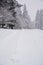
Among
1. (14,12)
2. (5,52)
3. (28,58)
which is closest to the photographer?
(28,58)

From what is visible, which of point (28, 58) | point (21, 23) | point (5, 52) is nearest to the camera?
point (28, 58)

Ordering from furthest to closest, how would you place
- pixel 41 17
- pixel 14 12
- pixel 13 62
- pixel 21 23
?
pixel 21 23, pixel 14 12, pixel 41 17, pixel 13 62

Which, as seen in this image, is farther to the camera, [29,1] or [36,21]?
[36,21]

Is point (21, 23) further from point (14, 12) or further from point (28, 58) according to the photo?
point (28, 58)

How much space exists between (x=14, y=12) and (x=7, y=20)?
0.45 meters

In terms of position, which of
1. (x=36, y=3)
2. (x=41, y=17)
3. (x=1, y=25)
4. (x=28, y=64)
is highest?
(x=36, y=3)

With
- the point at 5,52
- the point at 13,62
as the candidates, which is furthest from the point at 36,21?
the point at 13,62

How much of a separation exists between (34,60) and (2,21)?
8.80 ft

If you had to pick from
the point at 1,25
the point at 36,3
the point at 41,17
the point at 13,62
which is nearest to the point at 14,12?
the point at 1,25

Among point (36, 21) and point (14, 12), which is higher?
point (14, 12)

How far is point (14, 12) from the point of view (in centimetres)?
366

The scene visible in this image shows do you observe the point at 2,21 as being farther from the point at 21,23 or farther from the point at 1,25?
the point at 21,23

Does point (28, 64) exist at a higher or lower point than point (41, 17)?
lower

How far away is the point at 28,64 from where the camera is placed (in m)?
0.97
